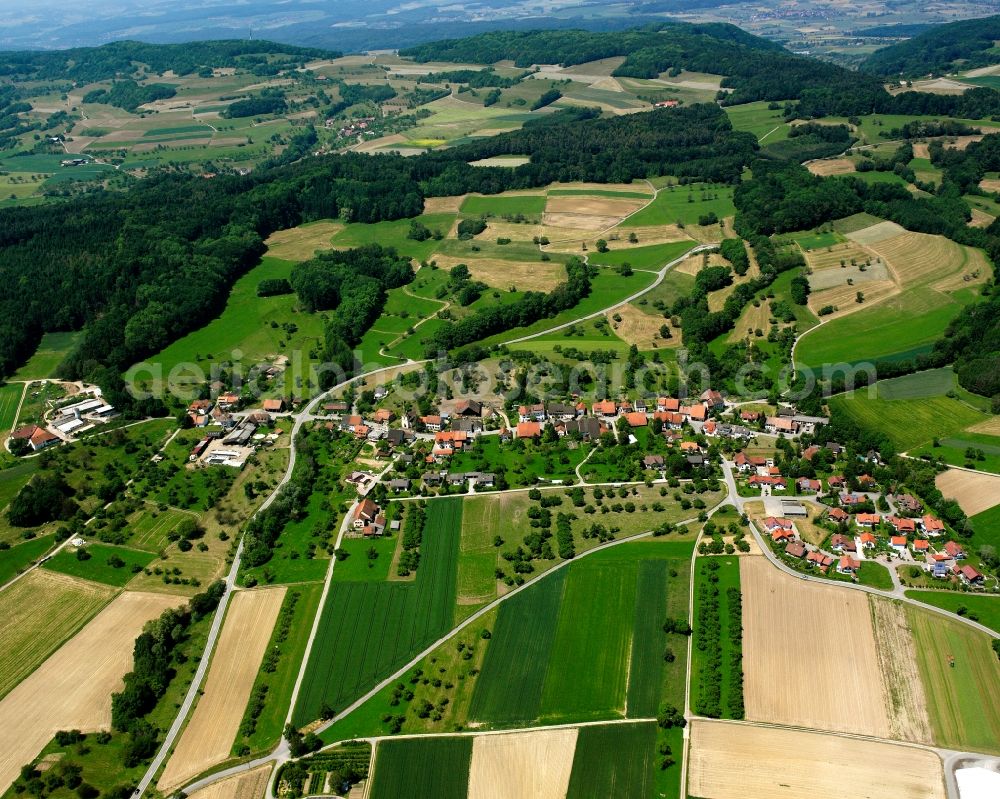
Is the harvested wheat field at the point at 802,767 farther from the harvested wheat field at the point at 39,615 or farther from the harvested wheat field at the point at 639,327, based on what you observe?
the harvested wheat field at the point at 639,327

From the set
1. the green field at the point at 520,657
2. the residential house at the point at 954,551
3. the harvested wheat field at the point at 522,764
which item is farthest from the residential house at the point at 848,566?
the harvested wheat field at the point at 522,764

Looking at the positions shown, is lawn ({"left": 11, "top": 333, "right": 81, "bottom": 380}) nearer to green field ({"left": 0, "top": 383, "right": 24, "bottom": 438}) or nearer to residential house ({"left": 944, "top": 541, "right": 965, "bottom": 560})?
green field ({"left": 0, "top": 383, "right": 24, "bottom": 438})

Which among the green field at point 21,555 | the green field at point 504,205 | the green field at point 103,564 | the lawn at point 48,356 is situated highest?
the green field at point 21,555

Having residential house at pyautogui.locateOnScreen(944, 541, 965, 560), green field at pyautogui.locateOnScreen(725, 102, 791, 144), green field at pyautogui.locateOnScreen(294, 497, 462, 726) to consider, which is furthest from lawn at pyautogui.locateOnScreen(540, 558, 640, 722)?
green field at pyautogui.locateOnScreen(725, 102, 791, 144)

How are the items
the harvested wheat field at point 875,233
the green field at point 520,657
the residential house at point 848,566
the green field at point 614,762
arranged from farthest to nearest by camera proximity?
the harvested wheat field at point 875,233
the residential house at point 848,566
the green field at point 520,657
the green field at point 614,762

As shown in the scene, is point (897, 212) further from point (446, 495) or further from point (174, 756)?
point (174, 756)

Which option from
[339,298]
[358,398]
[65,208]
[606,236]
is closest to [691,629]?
[358,398]
